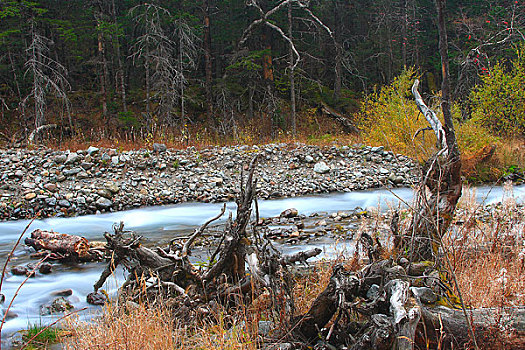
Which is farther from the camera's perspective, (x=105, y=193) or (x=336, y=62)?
(x=336, y=62)

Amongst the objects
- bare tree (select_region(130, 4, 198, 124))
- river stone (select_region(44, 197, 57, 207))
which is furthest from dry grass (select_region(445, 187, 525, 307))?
bare tree (select_region(130, 4, 198, 124))

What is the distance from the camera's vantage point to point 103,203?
10547 millimetres

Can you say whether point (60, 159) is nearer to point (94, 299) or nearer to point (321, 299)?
point (94, 299)

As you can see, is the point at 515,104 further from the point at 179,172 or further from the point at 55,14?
the point at 55,14

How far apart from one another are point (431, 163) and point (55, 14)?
25.7m

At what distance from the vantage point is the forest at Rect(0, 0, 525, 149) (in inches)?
678

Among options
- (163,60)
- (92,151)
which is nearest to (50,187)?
(92,151)

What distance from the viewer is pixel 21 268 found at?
244 inches

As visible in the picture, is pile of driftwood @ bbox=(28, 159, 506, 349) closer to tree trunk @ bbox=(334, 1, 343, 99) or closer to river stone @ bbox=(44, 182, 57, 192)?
river stone @ bbox=(44, 182, 57, 192)

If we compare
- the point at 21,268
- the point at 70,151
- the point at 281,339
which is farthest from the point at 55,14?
the point at 281,339

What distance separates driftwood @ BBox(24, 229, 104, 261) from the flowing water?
7.9 inches

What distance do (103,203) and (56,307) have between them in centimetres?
574

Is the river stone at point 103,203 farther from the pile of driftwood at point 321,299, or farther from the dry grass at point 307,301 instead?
the dry grass at point 307,301

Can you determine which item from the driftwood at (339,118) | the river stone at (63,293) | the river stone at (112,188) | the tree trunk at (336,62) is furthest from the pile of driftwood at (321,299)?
the tree trunk at (336,62)
